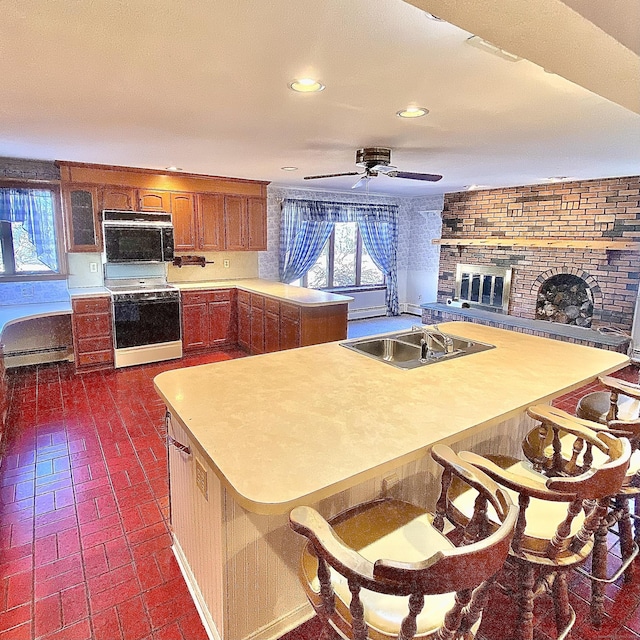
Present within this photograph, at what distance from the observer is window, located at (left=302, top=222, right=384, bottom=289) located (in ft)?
24.2

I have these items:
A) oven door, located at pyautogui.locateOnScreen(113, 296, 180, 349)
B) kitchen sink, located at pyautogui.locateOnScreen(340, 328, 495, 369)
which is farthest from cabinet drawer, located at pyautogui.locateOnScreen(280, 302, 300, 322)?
kitchen sink, located at pyautogui.locateOnScreen(340, 328, 495, 369)

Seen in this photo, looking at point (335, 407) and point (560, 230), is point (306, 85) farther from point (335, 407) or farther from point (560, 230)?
point (560, 230)

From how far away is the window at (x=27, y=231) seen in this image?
4496mm

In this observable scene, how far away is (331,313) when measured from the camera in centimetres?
468

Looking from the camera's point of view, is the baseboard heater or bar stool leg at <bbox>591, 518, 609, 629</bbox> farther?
the baseboard heater

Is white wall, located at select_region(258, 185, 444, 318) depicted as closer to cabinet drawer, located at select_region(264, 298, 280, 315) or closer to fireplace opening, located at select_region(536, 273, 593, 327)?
fireplace opening, located at select_region(536, 273, 593, 327)

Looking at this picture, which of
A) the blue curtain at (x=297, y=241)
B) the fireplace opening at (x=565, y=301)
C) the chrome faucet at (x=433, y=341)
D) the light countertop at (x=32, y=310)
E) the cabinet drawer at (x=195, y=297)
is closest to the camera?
→ the chrome faucet at (x=433, y=341)

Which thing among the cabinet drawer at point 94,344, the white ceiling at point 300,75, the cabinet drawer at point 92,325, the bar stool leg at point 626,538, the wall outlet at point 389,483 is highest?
the white ceiling at point 300,75

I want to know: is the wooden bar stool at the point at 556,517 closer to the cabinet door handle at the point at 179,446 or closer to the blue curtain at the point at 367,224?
the cabinet door handle at the point at 179,446

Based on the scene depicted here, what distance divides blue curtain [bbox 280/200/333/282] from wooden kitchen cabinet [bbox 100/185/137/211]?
7.56 ft

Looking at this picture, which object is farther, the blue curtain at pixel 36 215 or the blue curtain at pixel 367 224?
the blue curtain at pixel 367 224

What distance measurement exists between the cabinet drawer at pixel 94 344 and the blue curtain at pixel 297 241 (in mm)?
2802

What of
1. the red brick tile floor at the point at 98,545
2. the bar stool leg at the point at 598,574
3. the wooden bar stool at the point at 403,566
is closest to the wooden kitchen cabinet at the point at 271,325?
the red brick tile floor at the point at 98,545

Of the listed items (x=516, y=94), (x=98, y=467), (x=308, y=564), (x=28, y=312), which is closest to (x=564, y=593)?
(x=308, y=564)
